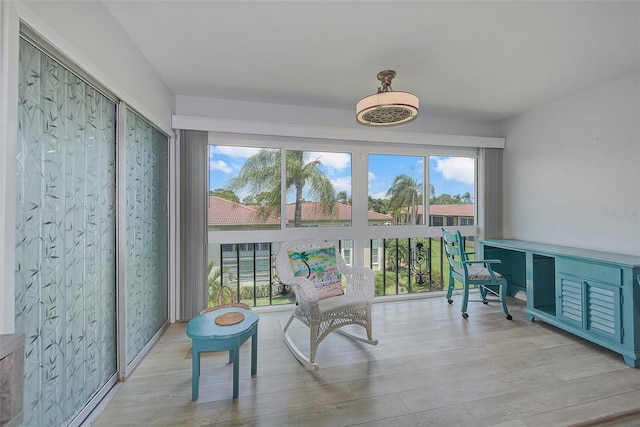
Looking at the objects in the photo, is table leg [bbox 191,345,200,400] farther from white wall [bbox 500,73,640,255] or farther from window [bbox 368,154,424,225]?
white wall [bbox 500,73,640,255]

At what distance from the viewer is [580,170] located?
2.86 meters

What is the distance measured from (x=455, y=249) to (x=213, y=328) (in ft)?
8.45

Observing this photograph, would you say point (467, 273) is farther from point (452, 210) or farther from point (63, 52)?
point (63, 52)

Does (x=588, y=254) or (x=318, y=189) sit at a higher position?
(x=318, y=189)

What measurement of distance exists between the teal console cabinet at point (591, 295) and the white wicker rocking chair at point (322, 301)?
180 centimetres

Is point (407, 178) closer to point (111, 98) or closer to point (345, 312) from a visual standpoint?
point (345, 312)

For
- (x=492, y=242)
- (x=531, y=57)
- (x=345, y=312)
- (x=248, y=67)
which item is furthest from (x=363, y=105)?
(x=492, y=242)

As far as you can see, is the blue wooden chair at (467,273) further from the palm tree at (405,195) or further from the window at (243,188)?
the window at (243,188)

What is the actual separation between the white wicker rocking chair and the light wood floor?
6.9 inches

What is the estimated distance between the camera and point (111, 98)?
68.0 inches

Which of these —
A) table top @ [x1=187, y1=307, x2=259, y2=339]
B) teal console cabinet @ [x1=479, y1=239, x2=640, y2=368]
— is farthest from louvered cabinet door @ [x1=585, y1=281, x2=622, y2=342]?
table top @ [x1=187, y1=307, x2=259, y2=339]

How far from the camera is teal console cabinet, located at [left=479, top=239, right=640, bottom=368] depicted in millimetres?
2047

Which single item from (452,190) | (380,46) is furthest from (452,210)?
(380,46)

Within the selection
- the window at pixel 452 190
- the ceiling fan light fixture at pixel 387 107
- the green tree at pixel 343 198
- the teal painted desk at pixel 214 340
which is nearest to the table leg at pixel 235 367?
the teal painted desk at pixel 214 340
